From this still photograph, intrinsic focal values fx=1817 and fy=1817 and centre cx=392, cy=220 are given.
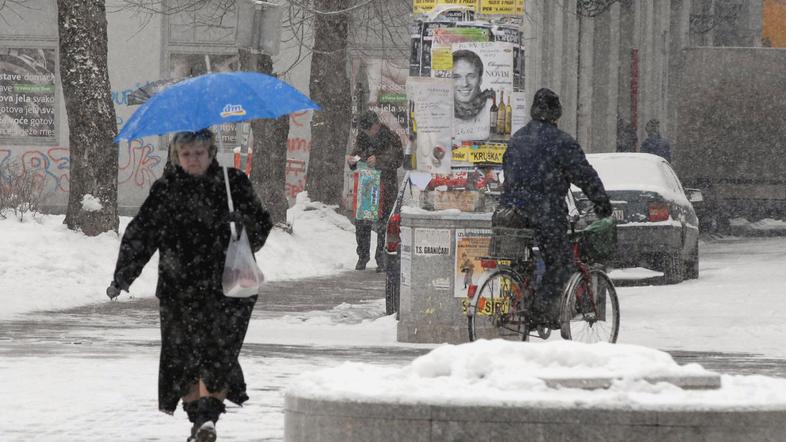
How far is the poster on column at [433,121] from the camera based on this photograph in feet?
43.7

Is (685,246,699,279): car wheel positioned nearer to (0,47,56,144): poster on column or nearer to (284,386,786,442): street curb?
(284,386,786,442): street curb

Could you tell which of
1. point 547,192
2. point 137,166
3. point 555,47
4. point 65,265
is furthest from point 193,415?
point 555,47

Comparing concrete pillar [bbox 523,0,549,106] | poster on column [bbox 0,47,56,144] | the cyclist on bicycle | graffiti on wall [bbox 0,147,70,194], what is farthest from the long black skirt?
concrete pillar [bbox 523,0,549,106]

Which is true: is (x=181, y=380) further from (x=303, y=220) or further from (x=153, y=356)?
(x=303, y=220)

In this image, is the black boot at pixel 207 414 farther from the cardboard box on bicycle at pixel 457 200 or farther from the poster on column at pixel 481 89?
the poster on column at pixel 481 89

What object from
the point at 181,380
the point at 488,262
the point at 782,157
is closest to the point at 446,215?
the point at 488,262

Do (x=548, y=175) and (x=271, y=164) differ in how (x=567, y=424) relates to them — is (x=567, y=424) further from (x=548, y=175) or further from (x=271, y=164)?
(x=271, y=164)

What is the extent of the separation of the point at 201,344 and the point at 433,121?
229 inches

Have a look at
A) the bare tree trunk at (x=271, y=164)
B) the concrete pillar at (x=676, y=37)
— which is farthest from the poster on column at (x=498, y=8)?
the concrete pillar at (x=676, y=37)

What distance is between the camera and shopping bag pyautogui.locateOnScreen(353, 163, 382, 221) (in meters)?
21.2

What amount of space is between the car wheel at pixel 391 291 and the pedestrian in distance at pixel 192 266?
7482 mm

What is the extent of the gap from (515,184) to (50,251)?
7.83 m

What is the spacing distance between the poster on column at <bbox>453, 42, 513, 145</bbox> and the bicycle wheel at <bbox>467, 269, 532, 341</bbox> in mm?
1948

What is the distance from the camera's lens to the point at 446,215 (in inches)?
508
